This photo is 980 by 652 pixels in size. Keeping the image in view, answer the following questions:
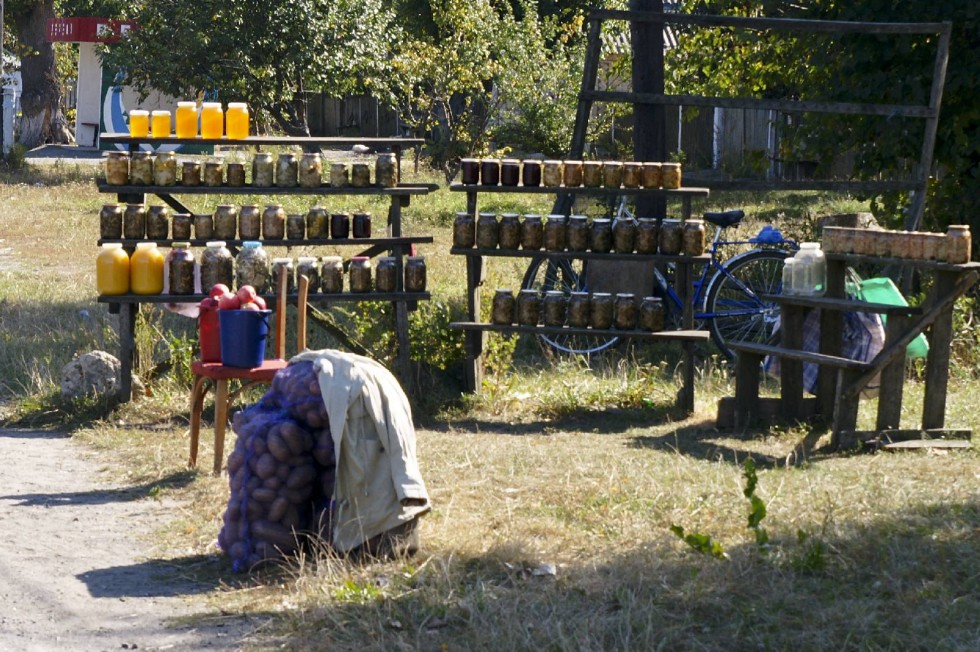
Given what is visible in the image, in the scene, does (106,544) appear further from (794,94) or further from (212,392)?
(794,94)

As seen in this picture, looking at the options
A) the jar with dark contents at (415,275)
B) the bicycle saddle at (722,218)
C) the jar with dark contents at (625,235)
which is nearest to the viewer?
the jar with dark contents at (625,235)

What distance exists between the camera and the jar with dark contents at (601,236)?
9172 mm

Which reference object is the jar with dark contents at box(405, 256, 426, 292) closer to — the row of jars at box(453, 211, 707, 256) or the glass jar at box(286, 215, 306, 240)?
the row of jars at box(453, 211, 707, 256)

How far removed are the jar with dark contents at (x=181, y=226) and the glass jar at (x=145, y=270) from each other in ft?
0.75

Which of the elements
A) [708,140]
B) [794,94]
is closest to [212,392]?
[794,94]

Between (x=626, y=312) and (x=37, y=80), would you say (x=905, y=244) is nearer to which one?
(x=626, y=312)

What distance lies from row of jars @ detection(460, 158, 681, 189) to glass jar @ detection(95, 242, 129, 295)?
2286 mm

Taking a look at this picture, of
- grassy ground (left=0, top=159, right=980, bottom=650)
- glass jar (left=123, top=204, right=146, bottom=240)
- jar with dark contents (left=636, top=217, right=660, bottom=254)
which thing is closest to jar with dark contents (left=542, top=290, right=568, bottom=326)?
grassy ground (left=0, top=159, right=980, bottom=650)

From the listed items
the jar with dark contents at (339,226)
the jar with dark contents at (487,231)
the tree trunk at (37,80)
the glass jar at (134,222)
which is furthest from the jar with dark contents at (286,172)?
the tree trunk at (37,80)

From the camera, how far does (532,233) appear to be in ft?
30.2

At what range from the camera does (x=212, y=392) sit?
949cm

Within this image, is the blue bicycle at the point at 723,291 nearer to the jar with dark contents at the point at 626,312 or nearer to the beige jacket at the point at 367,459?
the jar with dark contents at the point at 626,312

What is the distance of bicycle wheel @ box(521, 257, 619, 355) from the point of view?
34.8ft

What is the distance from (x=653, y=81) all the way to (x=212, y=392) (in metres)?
5.06
